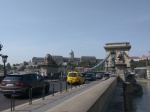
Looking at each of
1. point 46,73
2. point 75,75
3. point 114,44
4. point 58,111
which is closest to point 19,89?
point 58,111

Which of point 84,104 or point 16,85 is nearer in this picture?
point 84,104

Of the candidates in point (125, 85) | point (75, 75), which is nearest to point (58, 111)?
point (75, 75)

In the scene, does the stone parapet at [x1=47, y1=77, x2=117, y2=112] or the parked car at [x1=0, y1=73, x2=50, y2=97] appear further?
the parked car at [x1=0, y1=73, x2=50, y2=97]

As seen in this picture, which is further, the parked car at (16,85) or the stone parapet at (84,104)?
the parked car at (16,85)

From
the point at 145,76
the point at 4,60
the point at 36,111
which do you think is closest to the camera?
the point at 36,111

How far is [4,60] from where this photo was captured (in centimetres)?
3294

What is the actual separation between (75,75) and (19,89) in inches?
743

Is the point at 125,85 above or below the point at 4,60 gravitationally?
below

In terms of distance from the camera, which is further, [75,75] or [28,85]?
[75,75]

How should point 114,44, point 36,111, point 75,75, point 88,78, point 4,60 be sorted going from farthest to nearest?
point 114,44, point 88,78, point 75,75, point 4,60, point 36,111

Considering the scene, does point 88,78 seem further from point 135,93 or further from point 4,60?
point 4,60

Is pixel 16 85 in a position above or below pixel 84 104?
above

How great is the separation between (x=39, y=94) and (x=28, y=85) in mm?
1929

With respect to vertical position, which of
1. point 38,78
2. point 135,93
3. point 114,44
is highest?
point 114,44
